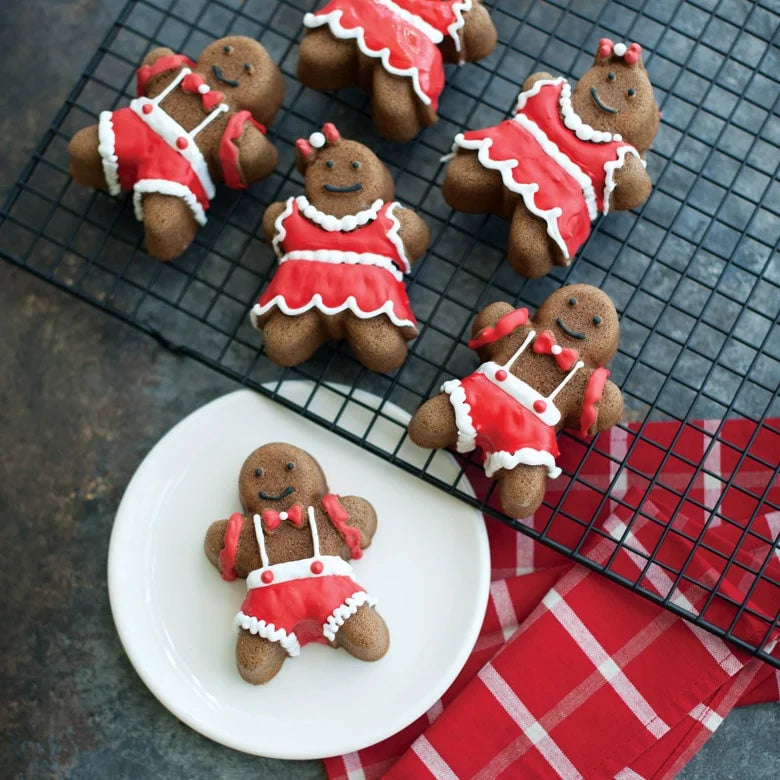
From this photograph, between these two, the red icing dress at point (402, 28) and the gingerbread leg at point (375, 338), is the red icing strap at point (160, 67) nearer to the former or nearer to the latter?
the red icing dress at point (402, 28)

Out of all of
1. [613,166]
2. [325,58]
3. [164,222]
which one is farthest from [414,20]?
[164,222]

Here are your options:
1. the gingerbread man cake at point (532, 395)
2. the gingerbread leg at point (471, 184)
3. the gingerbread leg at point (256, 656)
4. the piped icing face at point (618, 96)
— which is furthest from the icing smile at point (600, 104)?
the gingerbread leg at point (256, 656)

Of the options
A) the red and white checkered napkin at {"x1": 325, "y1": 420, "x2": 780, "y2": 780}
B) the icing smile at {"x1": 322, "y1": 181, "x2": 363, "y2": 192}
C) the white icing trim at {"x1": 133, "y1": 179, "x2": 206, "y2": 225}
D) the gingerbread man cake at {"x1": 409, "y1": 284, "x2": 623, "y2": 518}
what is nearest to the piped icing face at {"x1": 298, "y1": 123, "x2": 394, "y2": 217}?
the icing smile at {"x1": 322, "y1": 181, "x2": 363, "y2": 192}

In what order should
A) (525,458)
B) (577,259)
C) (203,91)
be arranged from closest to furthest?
1. (525,458)
2. (203,91)
3. (577,259)

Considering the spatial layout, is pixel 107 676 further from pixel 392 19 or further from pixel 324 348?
pixel 392 19

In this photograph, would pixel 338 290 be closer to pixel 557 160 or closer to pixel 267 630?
pixel 557 160

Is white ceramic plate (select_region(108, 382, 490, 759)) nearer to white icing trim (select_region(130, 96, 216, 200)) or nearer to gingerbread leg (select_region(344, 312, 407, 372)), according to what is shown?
gingerbread leg (select_region(344, 312, 407, 372))

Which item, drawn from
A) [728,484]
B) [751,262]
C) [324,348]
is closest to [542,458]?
[728,484]
